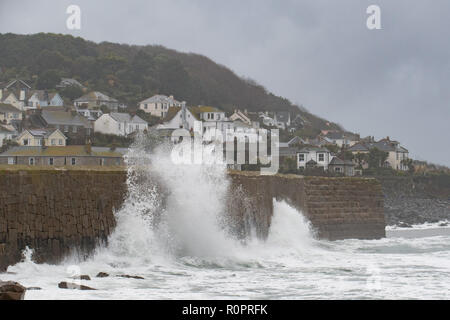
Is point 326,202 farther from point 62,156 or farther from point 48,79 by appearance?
point 48,79

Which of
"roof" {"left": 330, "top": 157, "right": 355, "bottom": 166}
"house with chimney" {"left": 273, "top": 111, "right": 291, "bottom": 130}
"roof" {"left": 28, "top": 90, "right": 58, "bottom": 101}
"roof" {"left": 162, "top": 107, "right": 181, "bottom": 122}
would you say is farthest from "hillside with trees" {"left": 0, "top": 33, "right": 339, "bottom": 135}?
"roof" {"left": 330, "top": 157, "right": 355, "bottom": 166}

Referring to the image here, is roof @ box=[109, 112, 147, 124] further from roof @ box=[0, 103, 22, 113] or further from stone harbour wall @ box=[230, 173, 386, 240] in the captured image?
stone harbour wall @ box=[230, 173, 386, 240]

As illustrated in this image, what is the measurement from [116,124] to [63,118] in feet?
17.1

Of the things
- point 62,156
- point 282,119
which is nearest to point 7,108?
point 62,156

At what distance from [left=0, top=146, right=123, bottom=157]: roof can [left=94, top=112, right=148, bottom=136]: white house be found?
16920 millimetres

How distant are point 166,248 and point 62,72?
367 feet

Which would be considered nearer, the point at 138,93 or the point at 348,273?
the point at 348,273

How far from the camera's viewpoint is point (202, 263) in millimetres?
20141

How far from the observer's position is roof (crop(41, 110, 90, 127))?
85.5 meters

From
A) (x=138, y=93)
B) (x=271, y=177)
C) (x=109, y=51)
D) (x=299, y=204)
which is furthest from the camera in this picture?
(x=109, y=51)

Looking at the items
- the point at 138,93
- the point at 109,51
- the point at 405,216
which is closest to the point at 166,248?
the point at 405,216

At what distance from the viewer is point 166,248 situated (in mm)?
19969

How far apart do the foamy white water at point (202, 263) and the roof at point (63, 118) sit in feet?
200

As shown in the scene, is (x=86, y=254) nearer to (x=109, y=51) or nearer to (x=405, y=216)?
(x=405, y=216)
